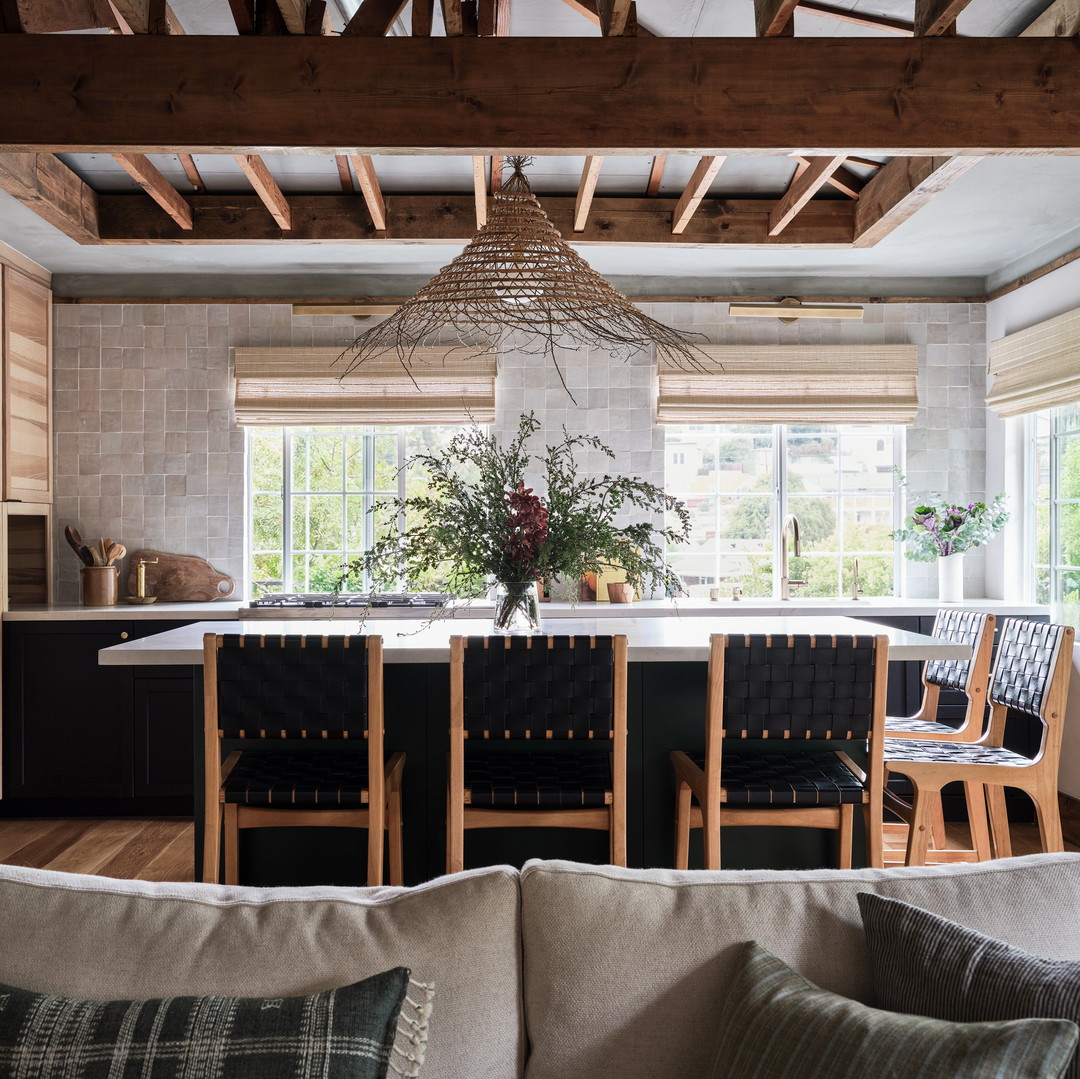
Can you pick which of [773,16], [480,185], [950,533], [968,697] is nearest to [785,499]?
[950,533]

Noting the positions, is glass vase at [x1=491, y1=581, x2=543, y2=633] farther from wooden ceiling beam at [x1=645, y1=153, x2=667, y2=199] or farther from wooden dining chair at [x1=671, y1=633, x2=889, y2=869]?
wooden ceiling beam at [x1=645, y1=153, x2=667, y2=199]

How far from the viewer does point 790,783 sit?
2531 mm

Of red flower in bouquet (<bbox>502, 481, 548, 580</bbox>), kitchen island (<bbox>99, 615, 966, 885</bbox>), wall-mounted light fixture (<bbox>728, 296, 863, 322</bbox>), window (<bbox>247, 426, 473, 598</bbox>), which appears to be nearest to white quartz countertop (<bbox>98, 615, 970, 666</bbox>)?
kitchen island (<bbox>99, 615, 966, 885</bbox>)

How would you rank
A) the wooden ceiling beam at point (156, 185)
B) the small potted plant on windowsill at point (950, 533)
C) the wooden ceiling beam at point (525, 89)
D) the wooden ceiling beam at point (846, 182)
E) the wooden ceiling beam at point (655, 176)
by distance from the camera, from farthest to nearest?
1. the small potted plant on windowsill at point (950, 533)
2. the wooden ceiling beam at point (846, 182)
3. the wooden ceiling beam at point (655, 176)
4. the wooden ceiling beam at point (156, 185)
5. the wooden ceiling beam at point (525, 89)

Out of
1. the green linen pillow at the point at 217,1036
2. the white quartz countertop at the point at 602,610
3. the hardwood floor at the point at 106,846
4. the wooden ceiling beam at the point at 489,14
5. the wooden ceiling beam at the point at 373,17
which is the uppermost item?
the wooden ceiling beam at the point at 489,14

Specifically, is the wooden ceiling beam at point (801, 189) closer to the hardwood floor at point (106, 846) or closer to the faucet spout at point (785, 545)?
the faucet spout at point (785, 545)

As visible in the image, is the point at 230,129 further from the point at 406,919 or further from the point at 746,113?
the point at 406,919

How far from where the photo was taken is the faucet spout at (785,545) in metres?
5.12

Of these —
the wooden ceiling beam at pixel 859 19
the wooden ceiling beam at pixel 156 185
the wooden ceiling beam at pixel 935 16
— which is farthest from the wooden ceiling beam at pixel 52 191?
the wooden ceiling beam at pixel 935 16

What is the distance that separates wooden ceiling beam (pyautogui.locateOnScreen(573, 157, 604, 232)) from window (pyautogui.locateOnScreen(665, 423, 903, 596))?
5.33 feet

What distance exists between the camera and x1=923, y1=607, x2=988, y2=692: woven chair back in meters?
3.41

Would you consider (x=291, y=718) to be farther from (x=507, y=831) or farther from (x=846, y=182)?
(x=846, y=182)

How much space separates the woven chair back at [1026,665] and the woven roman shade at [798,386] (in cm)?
200

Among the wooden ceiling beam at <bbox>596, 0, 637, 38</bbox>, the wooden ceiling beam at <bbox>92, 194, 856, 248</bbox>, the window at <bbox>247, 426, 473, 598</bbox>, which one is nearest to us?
the wooden ceiling beam at <bbox>596, 0, 637, 38</bbox>
